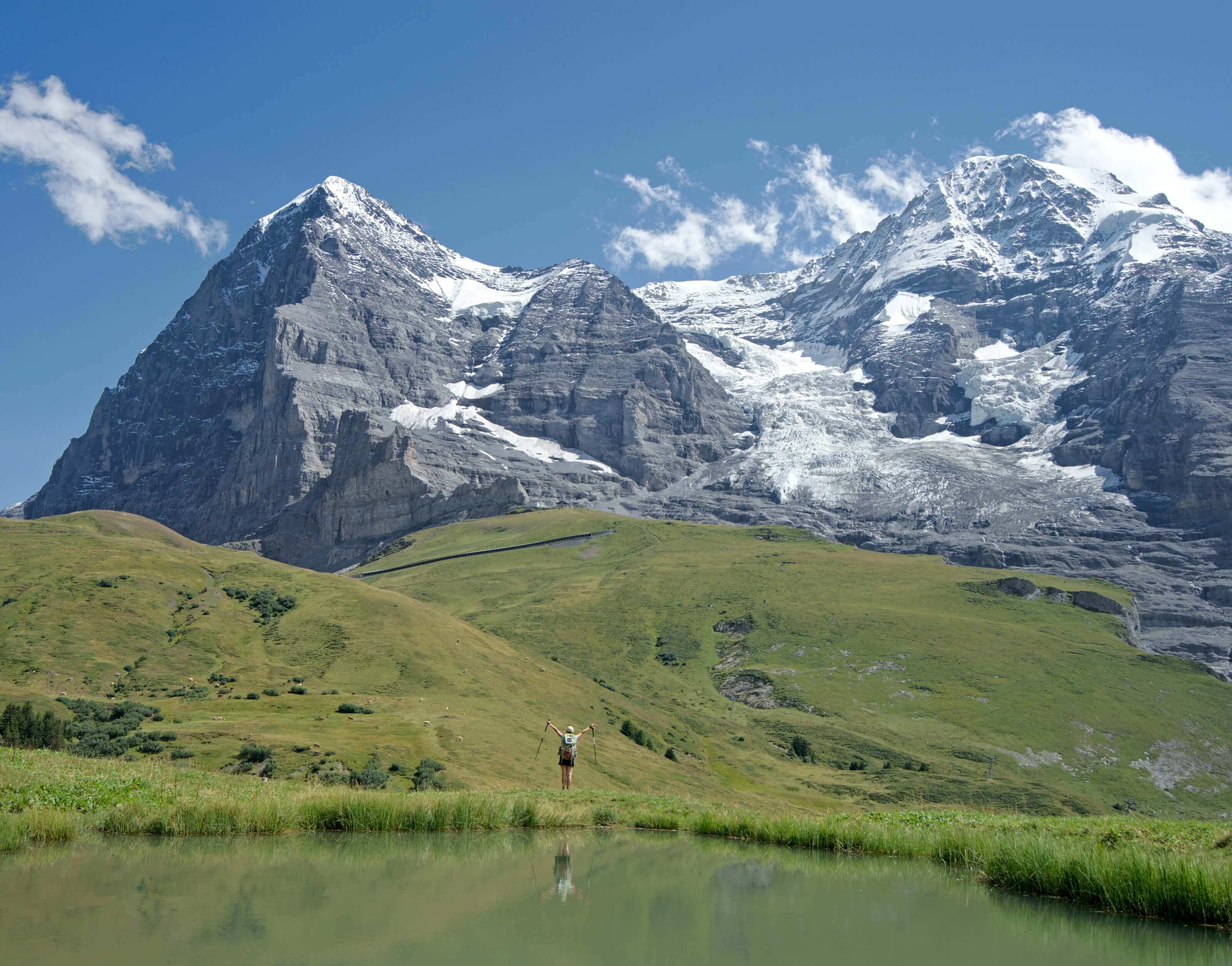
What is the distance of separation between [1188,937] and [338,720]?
40311 mm

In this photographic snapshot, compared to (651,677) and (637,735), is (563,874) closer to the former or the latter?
(637,735)

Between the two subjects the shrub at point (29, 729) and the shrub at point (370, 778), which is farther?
the shrub at point (29, 729)

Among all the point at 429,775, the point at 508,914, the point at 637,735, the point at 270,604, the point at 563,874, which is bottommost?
the point at 429,775

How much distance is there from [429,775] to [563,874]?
76.1 feet

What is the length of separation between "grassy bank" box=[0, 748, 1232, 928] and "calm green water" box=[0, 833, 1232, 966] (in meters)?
0.59

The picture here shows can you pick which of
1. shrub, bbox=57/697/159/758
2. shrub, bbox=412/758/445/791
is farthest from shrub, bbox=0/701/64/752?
shrub, bbox=412/758/445/791

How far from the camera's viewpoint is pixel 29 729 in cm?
3419

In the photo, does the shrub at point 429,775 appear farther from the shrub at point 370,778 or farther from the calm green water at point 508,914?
the calm green water at point 508,914

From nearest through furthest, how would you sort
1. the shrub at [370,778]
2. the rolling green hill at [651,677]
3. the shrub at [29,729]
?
the shrub at [370,778] < the shrub at [29,729] < the rolling green hill at [651,677]

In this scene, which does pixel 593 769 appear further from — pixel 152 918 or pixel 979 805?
pixel 979 805

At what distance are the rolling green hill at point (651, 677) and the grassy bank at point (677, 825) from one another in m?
14.8

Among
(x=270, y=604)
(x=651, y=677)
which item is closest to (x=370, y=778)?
(x=270, y=604)

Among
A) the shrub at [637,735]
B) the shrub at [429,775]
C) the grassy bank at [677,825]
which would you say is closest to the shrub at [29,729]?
the grassy bank at [677,825]

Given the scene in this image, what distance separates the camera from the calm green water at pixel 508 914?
431 inches
